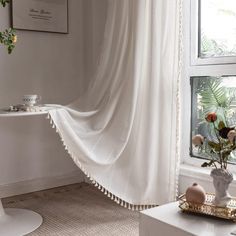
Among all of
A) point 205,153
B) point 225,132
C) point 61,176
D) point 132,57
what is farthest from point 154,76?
point 61,176

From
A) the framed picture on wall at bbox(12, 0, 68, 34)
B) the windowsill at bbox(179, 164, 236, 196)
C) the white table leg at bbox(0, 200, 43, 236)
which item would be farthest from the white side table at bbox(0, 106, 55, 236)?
the windowsill at bbox(179, 164, 236, 196)

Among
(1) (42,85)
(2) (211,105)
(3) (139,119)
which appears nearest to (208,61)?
Result: (2) (211,105)

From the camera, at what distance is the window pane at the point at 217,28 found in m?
2.33

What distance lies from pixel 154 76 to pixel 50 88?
100 cm

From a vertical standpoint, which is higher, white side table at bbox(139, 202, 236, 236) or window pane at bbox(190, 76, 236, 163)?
window pane at bbox(190, 76, 236, 163)

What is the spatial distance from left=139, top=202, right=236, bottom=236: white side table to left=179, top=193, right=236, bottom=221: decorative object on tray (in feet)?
0.06

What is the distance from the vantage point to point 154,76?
7.82ft

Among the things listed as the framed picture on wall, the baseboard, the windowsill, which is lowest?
the baseboard

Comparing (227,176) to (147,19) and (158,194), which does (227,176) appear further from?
(147,19)

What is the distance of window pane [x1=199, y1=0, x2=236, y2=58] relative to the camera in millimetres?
2330

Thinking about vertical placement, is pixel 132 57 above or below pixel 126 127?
above

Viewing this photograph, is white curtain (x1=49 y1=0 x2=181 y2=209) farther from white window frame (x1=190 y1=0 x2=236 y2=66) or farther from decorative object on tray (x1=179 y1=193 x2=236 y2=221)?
decorative object on tray (x1=179 y1=193 x2=236 y2=221)

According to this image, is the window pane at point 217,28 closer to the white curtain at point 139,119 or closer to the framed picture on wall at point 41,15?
the white curtain at point 139,119

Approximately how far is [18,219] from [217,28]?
173cm
